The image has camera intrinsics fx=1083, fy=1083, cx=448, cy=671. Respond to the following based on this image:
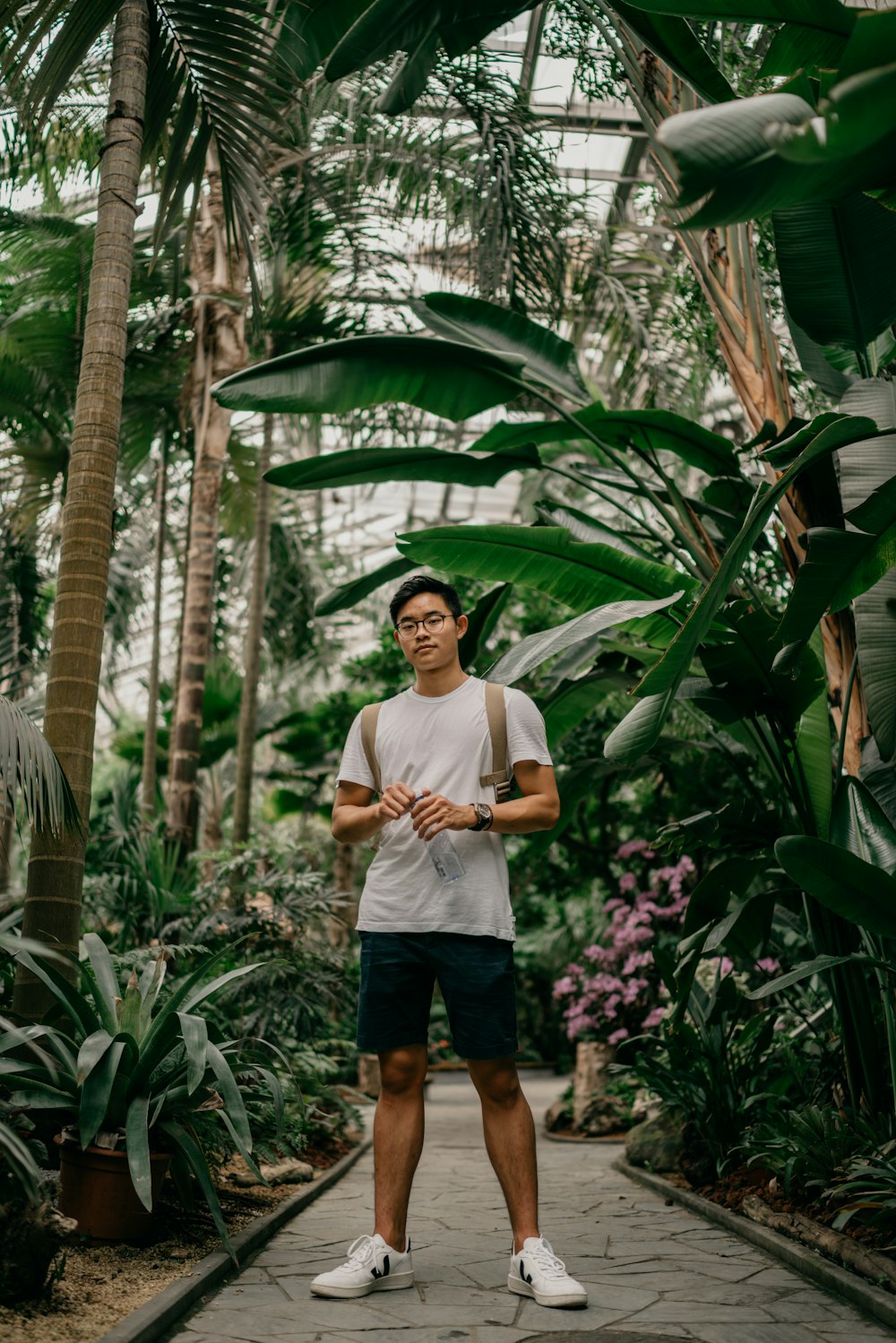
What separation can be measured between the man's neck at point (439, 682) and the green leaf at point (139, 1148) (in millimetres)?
1426

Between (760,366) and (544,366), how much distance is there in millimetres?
912

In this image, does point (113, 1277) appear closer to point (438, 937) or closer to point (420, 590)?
point (438, 937)

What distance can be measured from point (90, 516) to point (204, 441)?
4358mm

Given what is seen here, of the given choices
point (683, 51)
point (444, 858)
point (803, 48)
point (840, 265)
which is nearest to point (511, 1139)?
point (444, 858)

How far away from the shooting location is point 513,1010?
2.99m

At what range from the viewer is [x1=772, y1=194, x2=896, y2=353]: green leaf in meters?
3.39

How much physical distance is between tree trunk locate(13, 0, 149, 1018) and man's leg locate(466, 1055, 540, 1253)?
1.45m

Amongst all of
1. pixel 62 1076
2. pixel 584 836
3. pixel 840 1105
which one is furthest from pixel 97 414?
pixel 584 836

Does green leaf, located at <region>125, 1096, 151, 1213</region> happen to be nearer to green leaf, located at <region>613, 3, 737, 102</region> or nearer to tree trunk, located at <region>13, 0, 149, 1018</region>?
tree trunk, located at <region>13, 0, 149, 1018</region>

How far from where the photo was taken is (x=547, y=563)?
4113mm

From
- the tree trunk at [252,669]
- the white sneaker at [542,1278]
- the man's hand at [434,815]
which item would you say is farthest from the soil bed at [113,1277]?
the tree trunk at [252,669]

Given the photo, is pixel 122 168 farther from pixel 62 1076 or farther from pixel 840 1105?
pixel 840 1105

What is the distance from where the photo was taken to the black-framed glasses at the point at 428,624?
322 centimetres

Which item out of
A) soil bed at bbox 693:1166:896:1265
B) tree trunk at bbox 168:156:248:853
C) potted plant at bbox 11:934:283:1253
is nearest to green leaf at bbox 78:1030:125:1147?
potted plant at bbox 11:934:283:1253
